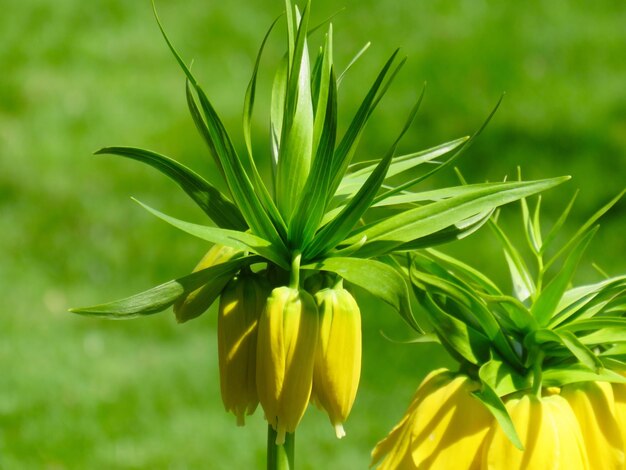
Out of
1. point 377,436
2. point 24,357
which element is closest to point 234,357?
point 377,436

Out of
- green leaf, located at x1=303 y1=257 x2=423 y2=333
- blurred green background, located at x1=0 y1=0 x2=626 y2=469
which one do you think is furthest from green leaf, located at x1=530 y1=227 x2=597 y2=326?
blurred green background, located at x1=0 y1=0 x2=626 y2=469

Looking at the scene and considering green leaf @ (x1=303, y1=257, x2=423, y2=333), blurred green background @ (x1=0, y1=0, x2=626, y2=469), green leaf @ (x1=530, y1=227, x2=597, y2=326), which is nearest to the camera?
green leaf @ (x1=303, y1=257, x2=423, y2=333)

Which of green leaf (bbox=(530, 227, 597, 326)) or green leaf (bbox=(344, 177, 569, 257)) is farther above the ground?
green leaf (bbox=(344, 177, 569, 257))

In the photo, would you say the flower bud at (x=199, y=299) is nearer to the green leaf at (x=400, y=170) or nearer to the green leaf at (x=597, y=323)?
the green leaf at (x=400, y=170)

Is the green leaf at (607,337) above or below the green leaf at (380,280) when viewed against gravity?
below

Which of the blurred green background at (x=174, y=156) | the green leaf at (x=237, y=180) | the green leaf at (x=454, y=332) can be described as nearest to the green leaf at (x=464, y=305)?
the green leaf at (x=454, y=332)

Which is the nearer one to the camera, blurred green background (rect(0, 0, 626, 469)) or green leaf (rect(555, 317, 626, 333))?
green leaf (rect(555, 317, 626, 333))

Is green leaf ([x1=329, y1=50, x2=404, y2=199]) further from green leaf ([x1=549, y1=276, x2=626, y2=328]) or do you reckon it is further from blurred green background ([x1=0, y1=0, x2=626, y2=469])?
blurred green background ([x1=0, y1=0, x2=626, y2=469])
